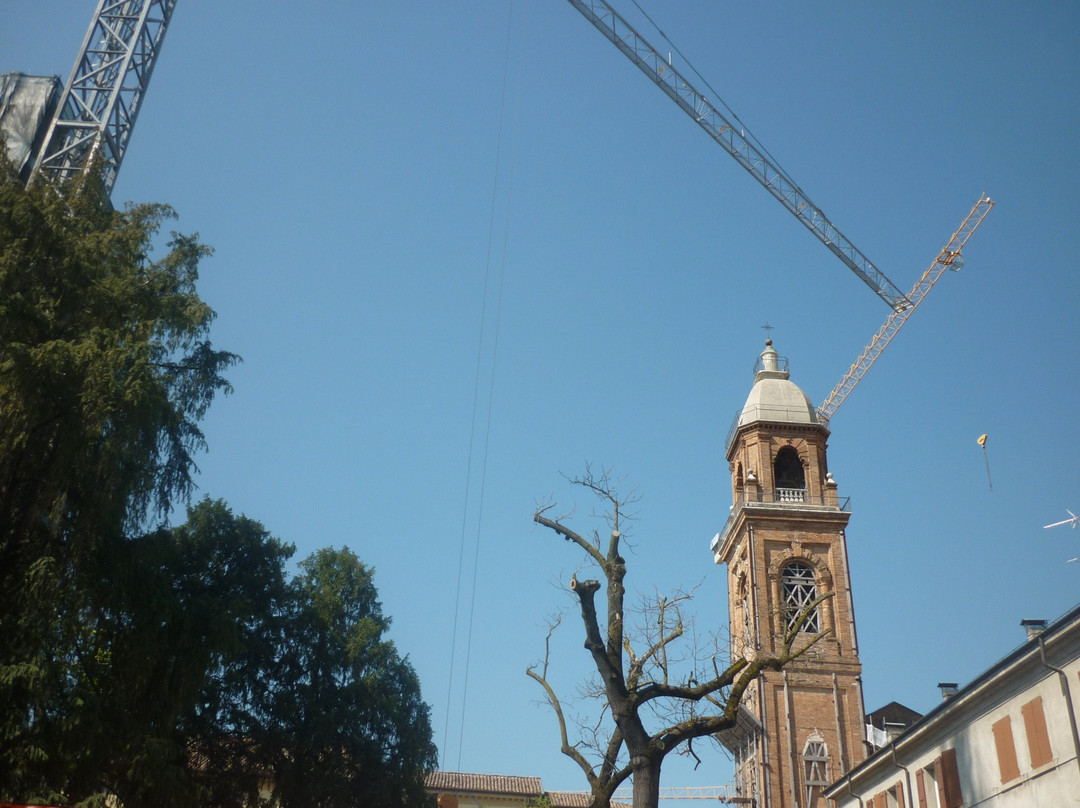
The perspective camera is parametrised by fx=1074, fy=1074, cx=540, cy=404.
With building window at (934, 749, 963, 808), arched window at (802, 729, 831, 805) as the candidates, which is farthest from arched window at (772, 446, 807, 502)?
building window at (934, 749, 963, 808)

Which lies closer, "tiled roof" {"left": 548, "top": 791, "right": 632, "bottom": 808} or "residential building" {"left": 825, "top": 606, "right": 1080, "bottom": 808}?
"residential building" {"left": 825, "top": 606, "right": 1080, "bottom": 808}

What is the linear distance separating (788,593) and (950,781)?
74.5ft

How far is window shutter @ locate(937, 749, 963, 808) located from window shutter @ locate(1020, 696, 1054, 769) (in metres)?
4.37

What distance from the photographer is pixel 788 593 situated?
162 ft

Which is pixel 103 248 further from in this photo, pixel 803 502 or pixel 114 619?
pixel 803 502

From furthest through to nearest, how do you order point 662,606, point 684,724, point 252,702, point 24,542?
point 252,702
point 24,542
point 662,606
point 684,724

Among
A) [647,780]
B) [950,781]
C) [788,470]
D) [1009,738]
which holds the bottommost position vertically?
[647,780]

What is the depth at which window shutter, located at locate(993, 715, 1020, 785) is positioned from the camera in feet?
76.4

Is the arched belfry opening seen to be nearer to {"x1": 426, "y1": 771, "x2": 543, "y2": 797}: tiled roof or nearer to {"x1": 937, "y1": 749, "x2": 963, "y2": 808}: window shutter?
{"x1": 426, "y1": 771, "x2": 543, "y2": 797}: tiled roof

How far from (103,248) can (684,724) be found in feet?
61.0

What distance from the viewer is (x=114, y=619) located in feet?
82.5

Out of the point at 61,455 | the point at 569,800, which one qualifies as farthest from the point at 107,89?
the point at 569,800

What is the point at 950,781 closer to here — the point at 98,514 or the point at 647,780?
the point at 647,780

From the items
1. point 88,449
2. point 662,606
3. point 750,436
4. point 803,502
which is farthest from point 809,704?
point 88,449
